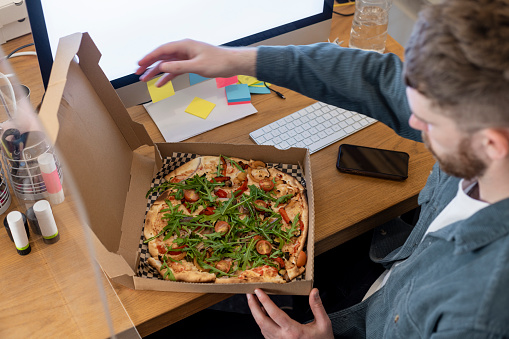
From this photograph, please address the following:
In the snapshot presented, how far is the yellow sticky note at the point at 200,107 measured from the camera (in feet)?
4.35

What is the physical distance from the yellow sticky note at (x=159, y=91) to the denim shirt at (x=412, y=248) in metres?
0.30

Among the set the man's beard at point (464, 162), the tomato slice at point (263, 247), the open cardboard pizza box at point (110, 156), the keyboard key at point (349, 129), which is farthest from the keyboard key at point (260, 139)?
the man's beard at point (464, 162)

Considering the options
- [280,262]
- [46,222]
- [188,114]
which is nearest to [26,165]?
[46,222]

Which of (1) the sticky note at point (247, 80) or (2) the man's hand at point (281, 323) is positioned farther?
(1) the sticky note at point (247, 80)

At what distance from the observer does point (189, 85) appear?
1342 mm

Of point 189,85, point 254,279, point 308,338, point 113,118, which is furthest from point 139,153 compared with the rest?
point 308,338

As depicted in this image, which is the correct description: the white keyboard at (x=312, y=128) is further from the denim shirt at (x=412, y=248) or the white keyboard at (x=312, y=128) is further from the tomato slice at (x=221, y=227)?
the tomato slice at (x=221, y=227)

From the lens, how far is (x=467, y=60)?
0.67 metres

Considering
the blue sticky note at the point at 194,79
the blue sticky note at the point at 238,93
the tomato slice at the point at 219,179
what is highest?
the blue sticky note at the point at 194,79

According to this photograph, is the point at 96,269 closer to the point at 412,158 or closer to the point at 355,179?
the point at 355,179

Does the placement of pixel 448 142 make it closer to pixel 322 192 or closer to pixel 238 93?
pixel 322 192

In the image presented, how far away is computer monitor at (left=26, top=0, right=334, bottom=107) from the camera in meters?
1.02

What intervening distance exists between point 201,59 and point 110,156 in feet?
0.87

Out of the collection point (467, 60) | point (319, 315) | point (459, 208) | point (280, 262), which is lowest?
point (319, 315)
